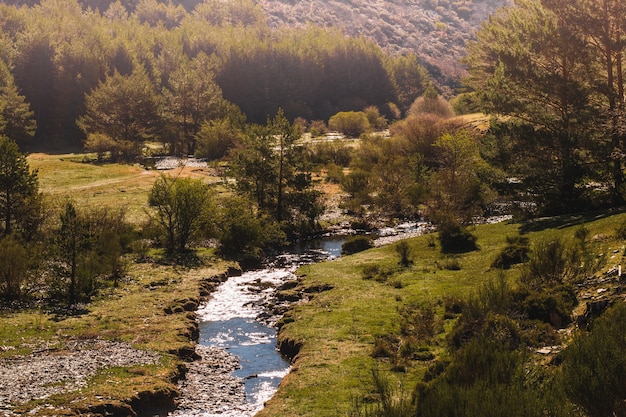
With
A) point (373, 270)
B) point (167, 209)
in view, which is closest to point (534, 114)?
point (373, 270)

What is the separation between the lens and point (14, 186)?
1896 inches

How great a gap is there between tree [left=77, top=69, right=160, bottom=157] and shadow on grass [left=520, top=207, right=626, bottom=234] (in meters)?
85.8

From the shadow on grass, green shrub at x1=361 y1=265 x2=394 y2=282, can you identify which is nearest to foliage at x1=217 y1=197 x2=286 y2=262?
green shrub at x1=361 y1=265 x2=394 y2=282

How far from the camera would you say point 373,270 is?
43.5 meters

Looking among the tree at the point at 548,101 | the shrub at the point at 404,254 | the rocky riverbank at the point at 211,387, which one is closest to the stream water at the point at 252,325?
the rocky riverbank at the point at 211,387

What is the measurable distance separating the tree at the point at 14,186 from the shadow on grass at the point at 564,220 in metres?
38.4

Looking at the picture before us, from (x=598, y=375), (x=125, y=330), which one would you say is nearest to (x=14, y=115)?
(x=125, y=330)

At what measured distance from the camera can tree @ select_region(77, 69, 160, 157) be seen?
120 metres

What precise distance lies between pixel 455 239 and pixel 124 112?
299 feet

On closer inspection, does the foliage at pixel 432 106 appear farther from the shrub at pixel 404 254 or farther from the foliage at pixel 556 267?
the foliage at pixel 556 267

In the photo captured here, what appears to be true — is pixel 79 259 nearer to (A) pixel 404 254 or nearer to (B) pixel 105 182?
(A) pixel 404 254

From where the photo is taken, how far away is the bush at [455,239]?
46.1 meters

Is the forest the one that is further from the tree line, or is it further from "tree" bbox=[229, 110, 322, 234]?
the tree line

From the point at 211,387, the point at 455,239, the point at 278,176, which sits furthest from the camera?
the point at 278,176
